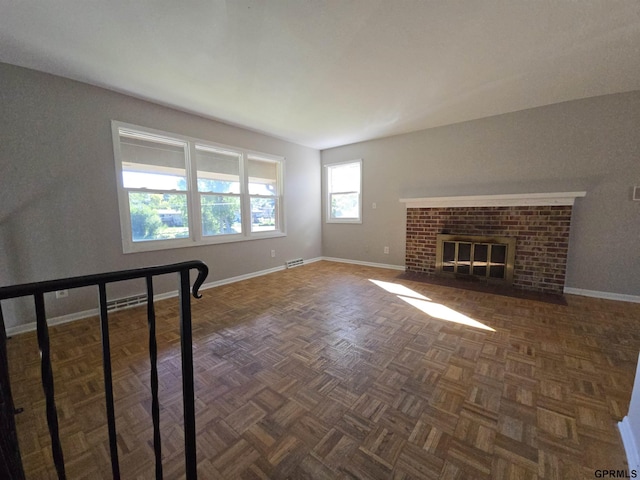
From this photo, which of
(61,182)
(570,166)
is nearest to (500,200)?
(570,166)

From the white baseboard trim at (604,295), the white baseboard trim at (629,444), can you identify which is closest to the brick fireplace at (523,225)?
the white baseboard trim at (604,295)

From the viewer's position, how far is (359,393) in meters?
Result: 1.57

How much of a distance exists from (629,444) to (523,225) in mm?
2855

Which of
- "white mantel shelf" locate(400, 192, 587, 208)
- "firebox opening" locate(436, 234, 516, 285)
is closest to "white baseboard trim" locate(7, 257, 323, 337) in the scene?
"white mantel shelf" locate(400, 192, 587, 208)

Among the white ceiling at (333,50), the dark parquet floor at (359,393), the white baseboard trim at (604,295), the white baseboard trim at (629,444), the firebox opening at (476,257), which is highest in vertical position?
the white ceiling at (333,50)

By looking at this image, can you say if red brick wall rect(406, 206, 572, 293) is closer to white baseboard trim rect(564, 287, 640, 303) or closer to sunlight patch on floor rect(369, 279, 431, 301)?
white baseboard trim rect(564, 287, 640, 303)

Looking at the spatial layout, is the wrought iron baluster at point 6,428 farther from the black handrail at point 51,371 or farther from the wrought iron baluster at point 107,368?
the wrought iron baluster at point 107,368

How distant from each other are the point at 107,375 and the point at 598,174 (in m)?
4.72

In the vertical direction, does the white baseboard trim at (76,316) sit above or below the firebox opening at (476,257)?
below

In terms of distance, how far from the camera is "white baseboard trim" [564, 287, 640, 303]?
9.63 ft

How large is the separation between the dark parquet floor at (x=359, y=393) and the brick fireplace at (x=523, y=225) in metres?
0.65

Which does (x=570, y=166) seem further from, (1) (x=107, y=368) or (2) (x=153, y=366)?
(1) (x=107, y=368)

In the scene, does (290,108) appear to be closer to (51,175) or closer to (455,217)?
(51,175)

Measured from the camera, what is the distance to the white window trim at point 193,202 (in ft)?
9.47
